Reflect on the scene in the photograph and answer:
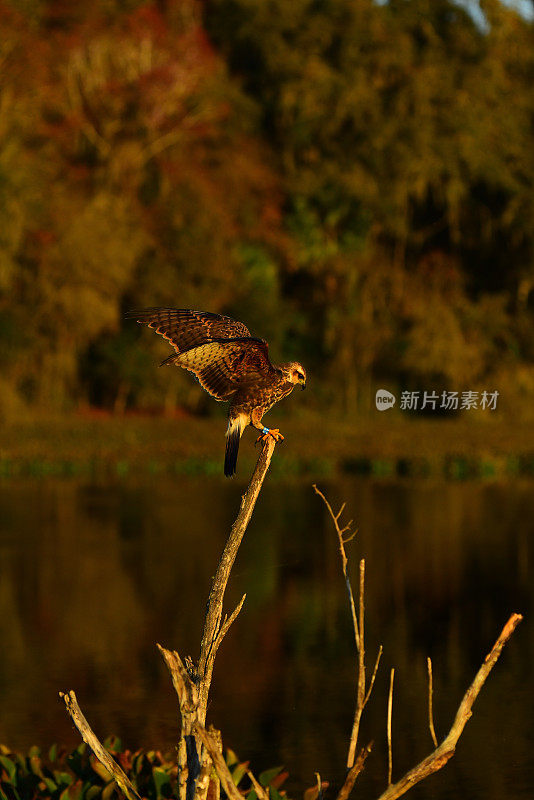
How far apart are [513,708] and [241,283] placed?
27.4m

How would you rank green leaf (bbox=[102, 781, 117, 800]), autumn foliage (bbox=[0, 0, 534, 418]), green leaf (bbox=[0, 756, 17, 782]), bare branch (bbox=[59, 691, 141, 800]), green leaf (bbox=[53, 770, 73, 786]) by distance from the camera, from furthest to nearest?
autumn foliage (bbox=[0, 0, 534, 418]), green leaf (bbox=[0, 756, 17, 782]), green leaf (bbox=[53, 770, 73, 786]), green leaf (bbox=[102, 781, 117, 800]), bare branch (bbox=[59, 691, 141, 800])

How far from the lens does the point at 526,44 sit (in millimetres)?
40781

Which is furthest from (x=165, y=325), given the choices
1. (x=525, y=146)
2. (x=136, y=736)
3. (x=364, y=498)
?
(x=525, y=146)

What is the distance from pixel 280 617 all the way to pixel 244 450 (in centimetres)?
1615

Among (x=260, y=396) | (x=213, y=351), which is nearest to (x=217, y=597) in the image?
(x=260, y=396)

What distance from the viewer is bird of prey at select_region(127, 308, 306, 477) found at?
582cm

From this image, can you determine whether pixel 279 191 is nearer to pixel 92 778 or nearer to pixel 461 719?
pixel 92 778

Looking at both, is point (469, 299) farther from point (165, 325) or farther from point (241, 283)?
point (165, 325)

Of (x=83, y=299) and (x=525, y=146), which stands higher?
(x=525, y=146)

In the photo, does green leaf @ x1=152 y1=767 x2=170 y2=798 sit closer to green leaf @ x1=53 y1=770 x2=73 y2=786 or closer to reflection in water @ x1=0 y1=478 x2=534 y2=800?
green leaf @ x1=53 y1=770 x2=73 y2=786

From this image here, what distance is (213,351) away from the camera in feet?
19.2

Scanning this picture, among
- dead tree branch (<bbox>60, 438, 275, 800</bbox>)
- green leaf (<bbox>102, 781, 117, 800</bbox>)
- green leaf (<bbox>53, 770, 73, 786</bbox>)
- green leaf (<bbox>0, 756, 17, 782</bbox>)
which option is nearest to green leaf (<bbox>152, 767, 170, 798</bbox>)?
green leaf (<bbox>102, 781, 117, 800</bbox>)

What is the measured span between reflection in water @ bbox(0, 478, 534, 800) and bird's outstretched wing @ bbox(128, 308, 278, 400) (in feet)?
12.6

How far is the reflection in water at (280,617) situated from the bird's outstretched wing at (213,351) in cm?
384
